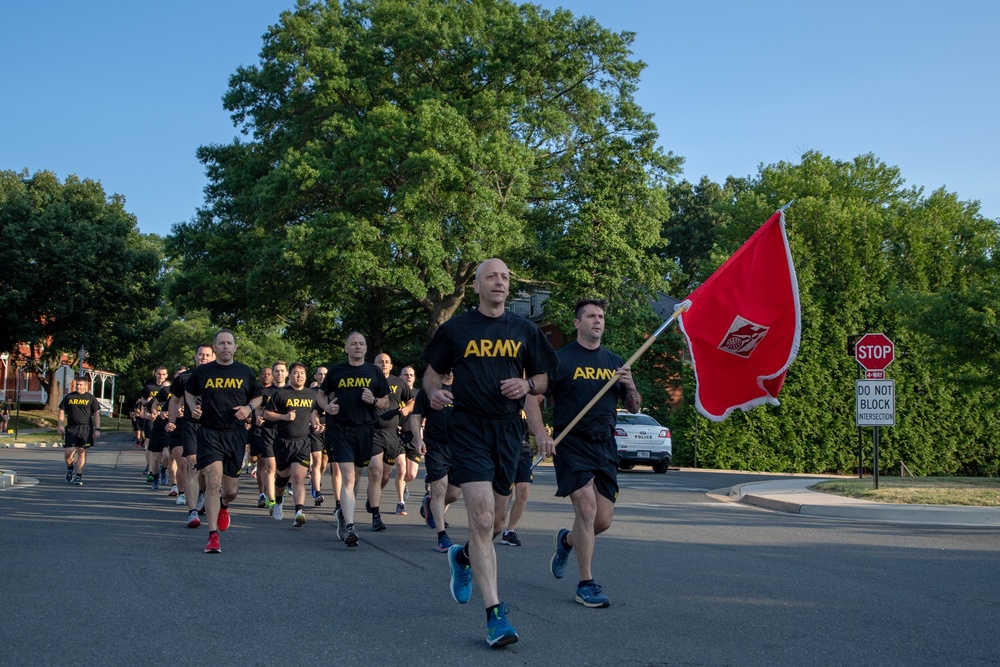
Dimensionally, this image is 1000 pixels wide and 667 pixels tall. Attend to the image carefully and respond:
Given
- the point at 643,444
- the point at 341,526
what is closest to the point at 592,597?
the point at 341,526

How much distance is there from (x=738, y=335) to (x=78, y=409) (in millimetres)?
12909

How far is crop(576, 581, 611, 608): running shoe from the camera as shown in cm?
621

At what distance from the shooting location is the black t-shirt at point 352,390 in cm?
985

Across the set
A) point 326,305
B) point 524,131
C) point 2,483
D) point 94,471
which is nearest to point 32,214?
point 326,305

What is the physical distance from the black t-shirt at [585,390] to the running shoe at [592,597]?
1.02 meters

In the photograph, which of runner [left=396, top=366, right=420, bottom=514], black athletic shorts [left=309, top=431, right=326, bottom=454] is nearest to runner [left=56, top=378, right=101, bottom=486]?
black athletic shorts [left=309, top=431, right=326, bottom=454]

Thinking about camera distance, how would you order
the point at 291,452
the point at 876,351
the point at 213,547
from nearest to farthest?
the point at 213,547 → the point at 291,452 → the point at 876,351

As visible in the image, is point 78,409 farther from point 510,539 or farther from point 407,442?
point 510,539

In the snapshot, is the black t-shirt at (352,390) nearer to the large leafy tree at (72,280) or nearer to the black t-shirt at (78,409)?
the black t-shirt at (78,409)

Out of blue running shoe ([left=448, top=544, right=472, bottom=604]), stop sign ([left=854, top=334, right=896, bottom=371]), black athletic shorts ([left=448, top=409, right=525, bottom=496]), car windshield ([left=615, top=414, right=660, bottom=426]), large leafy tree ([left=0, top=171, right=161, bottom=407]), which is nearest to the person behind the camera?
black athletic shorts ([left=448, top=409, right=525, bottom=496])

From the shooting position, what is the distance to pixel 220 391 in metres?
9.29

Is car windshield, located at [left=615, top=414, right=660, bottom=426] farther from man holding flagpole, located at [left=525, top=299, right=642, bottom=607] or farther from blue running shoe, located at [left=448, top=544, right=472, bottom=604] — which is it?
blue running shoe, located at [left=448, top=544, right=472, bottom=604]

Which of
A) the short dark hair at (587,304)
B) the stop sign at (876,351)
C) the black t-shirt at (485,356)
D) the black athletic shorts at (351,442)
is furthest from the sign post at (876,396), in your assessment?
the black t-shirt at (485,356)

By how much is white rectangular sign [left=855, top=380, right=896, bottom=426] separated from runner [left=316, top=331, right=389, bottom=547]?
9.89 m
